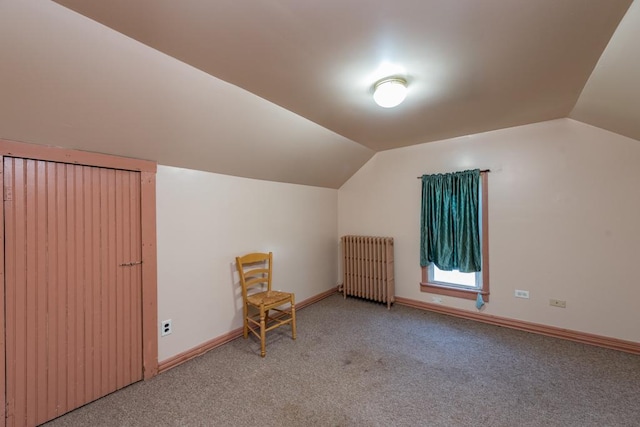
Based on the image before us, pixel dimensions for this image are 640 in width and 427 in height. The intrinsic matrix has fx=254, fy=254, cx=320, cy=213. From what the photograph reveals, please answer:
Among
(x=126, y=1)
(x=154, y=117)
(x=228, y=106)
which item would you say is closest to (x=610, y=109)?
(x=228, y=106)

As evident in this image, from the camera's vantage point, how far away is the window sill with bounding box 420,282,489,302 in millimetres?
3260

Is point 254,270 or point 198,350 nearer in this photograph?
point 198,350

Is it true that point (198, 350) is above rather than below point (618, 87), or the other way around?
below

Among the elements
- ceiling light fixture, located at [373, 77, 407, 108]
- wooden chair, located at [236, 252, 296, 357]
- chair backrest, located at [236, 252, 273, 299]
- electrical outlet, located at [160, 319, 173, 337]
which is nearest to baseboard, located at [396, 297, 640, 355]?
wooden chair, located at [236, 252, 296, 357]

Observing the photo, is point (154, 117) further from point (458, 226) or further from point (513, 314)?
point (513, 314)

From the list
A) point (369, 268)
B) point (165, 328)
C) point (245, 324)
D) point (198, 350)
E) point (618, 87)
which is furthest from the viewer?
point (369, 268)

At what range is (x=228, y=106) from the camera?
6.93ft

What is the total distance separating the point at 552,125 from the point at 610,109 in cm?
69

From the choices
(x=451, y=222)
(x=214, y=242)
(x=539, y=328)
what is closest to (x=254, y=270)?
(x=214, y=242)

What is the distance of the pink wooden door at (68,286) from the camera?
1607 millimetres

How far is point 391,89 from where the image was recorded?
6.25 ft

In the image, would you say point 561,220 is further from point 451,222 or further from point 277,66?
point 277,66

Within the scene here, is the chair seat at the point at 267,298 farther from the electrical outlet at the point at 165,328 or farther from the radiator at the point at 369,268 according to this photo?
the radiator at the point at 369,268

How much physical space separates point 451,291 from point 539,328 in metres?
0.94
